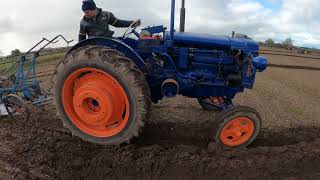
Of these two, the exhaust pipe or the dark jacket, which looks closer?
the dark jacket

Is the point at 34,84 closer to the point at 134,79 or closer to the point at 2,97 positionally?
the point at 2,97

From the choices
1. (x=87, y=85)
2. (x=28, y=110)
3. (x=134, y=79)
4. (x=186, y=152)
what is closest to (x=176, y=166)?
(x=186, y=152)

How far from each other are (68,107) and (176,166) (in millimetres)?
1691

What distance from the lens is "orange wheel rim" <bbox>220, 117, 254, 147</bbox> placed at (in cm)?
608

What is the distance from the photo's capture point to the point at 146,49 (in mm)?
6270

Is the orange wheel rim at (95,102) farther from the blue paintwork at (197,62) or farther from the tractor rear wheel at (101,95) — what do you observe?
the blue paintwork at (197,62)

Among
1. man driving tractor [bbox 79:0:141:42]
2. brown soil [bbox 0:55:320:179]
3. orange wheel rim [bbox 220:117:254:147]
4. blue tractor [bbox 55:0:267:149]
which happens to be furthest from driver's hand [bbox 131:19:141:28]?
orange wheel rim [bbox 220:117:254:147]

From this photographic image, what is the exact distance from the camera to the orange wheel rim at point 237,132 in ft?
20.0

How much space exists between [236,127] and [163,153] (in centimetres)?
108

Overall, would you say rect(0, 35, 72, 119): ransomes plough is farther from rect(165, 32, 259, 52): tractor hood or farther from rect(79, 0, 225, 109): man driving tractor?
rect(165, 32, 259, 52): tractor hood

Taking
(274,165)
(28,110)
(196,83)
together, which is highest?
(196,83)

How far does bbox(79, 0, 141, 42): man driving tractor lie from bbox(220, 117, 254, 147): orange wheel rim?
2.01 m

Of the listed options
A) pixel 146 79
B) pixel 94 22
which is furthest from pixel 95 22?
pixel 146 79

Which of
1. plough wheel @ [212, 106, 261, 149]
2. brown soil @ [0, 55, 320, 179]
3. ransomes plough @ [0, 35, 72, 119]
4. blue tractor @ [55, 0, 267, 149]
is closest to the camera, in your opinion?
brown soil @ [0, 55, 320, 179]
